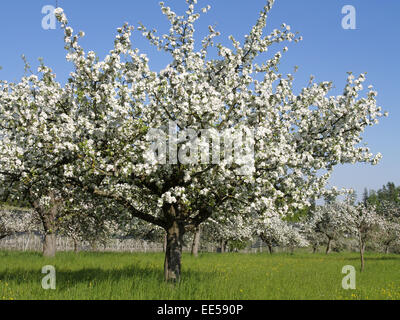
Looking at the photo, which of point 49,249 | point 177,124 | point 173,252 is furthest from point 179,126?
point 49,249

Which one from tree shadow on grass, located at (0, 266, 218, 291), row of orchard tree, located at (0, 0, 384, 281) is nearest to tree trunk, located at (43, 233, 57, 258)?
tree shadow on grass, located at (0, 266, 218, 291)

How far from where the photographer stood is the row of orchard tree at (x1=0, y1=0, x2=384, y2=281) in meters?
11.8

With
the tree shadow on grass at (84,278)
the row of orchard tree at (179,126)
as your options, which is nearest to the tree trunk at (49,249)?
the tree shadow on grass at (84,278)

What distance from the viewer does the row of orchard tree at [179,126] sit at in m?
11.8

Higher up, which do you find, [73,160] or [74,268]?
[73,160]

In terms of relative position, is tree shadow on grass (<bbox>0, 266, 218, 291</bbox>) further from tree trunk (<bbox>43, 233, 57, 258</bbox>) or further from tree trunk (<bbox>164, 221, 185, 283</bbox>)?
tree trunk (<bbox>43, 233, 57, 258</bbox>)

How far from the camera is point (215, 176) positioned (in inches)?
485

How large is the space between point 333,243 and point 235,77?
76.5 m

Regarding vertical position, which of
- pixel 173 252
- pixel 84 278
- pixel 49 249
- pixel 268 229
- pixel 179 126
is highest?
pixel 179 126

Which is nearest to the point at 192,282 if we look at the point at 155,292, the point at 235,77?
the point at 155,292

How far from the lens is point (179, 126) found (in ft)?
40.6

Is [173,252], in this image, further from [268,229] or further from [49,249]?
[268,229]

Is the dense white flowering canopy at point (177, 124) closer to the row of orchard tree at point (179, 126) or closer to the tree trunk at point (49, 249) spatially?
the row of orchard tree at point (179, 126)
